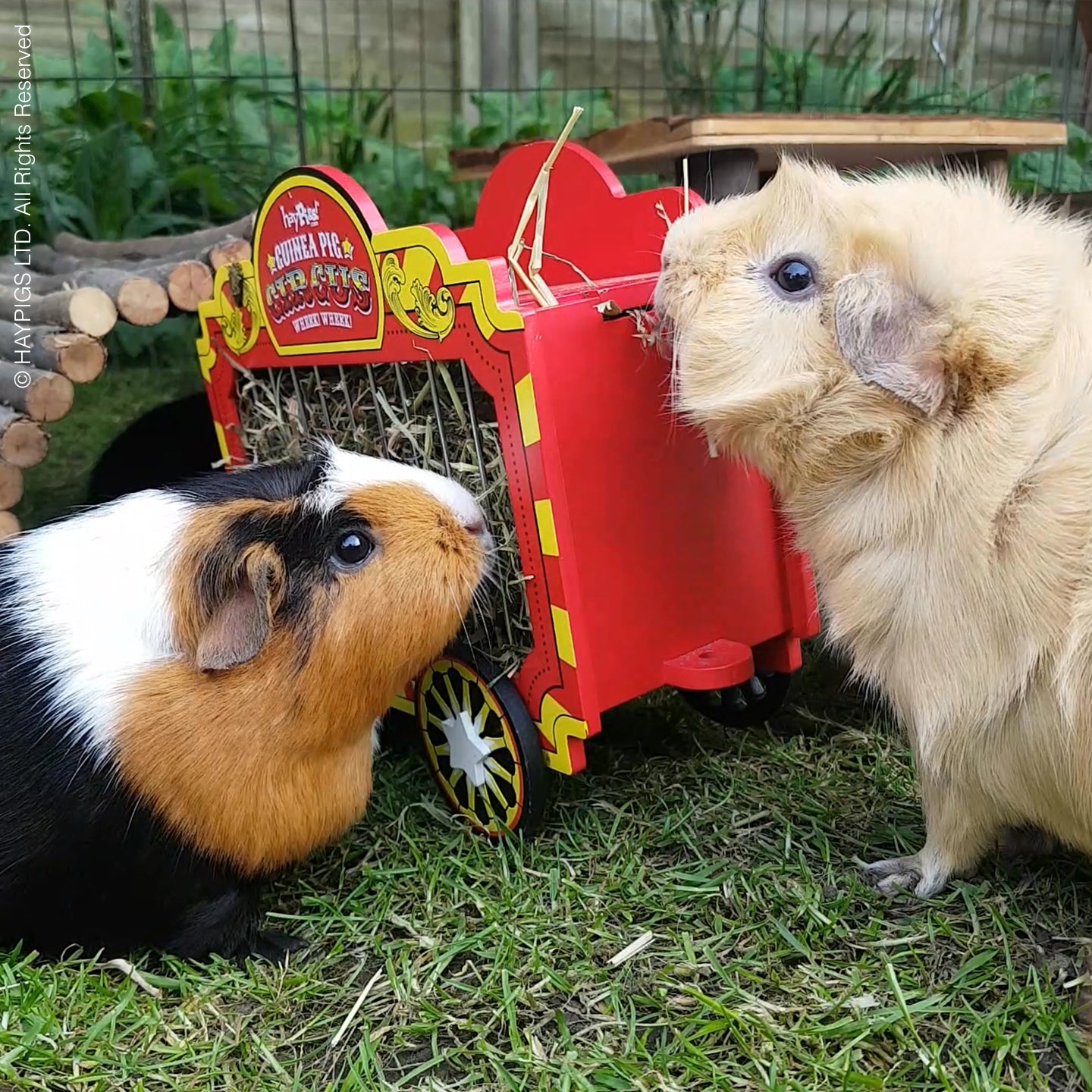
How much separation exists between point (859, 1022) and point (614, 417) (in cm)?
96

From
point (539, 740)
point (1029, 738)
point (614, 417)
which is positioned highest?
point (614, 417)

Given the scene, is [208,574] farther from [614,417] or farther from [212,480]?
[614,417]

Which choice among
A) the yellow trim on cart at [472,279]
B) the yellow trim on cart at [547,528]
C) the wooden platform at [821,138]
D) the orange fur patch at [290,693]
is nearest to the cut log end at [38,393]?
the orange fur patch at [290,693]

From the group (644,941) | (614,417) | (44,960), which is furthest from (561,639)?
(44,960)

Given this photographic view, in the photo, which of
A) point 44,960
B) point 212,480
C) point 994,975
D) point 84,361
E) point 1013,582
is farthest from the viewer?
point 84,361

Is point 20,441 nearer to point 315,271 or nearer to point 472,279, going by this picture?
point 315,271

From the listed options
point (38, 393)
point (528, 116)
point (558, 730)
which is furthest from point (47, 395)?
point (528, 116)

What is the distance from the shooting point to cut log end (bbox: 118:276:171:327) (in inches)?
90.6

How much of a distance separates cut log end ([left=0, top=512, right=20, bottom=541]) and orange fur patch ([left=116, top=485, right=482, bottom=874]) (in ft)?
3.28

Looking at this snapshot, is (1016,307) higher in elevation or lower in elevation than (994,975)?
higher

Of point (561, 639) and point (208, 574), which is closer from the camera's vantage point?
point (208, 574)

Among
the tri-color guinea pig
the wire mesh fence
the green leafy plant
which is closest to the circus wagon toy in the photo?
the tri-color guinea pig

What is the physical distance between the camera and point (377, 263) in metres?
1.74

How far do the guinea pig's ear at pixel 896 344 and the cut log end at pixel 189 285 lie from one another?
64.3 inches
